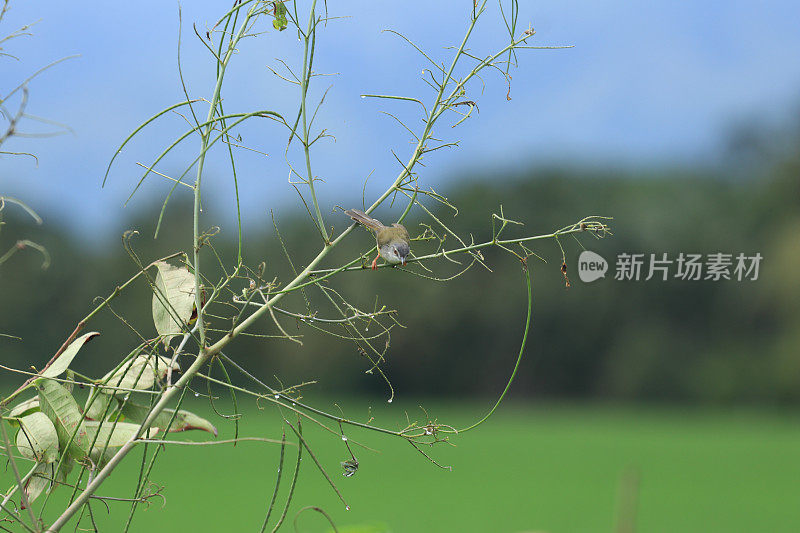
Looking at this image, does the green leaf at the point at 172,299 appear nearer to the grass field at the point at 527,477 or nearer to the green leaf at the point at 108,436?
the green leaf at the point at 108,436

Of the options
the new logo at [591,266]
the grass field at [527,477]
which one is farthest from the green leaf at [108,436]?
the grass field at [527,477]

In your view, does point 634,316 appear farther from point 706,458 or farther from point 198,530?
point 198,530

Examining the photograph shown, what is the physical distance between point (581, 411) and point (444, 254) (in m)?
24.0

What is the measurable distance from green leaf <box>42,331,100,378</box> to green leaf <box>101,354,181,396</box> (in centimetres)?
4

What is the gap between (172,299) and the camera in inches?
26.2

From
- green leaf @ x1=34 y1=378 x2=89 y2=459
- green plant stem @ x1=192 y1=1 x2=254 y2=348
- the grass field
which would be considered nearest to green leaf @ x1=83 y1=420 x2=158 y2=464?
green leaf @ x1=34 y1=378 x2=89 y2=459

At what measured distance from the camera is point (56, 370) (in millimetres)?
666

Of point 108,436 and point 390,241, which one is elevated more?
point 390,241

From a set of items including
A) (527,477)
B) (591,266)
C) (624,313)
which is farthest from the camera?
(624,313)

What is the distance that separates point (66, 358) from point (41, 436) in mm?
73

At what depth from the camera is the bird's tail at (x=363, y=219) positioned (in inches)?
27.9

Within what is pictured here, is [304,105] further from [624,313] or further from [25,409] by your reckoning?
[624,313]

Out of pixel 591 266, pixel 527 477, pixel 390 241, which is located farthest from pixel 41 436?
pixel 527 477

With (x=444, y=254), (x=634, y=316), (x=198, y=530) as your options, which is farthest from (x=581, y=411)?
(x=444, y=254)
